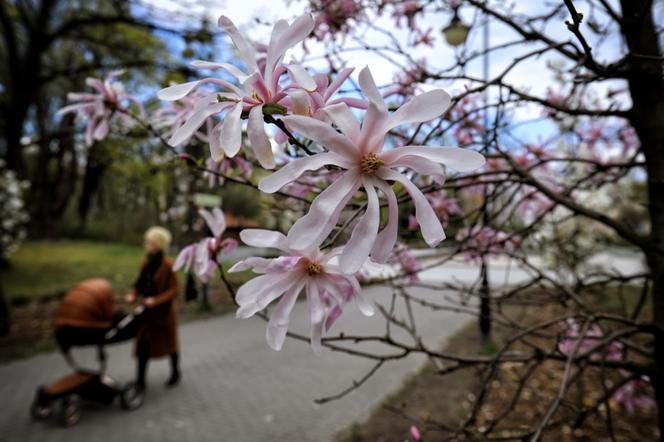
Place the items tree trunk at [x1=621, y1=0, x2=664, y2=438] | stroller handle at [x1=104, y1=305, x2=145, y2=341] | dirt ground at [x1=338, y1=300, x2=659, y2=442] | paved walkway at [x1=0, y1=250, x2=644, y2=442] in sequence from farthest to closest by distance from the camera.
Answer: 1. stroller handle at [x1=104, y1=305, x2=145, y2=341]
2. paved walkway at [x1=0, y1=250, x2=644, y2=442]
3. dirt ground at [x1=338, y1=300, x2=659, y2=442]
4. tree trunk at [x1=621, y1=0, x2=664, y2=438]

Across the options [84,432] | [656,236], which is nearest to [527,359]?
[656,236]

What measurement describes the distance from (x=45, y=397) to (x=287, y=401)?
2180mm

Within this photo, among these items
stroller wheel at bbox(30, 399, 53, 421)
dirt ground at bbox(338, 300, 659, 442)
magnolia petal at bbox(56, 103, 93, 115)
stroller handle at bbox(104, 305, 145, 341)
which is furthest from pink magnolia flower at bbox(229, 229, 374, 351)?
stroller wheel at bbox(30, 399, 53, 421)

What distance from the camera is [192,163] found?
3.94ft

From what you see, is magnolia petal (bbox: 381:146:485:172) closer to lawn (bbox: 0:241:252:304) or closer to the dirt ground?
the dirt ground

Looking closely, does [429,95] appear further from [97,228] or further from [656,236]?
[97,228]

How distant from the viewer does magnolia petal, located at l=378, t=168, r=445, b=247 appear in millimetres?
511

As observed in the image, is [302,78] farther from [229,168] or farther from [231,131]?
[229,168]

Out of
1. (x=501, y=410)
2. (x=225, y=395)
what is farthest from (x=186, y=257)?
(x=501, y=410)

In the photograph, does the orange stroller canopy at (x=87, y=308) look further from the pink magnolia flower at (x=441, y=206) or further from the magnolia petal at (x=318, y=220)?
the magnolia petal at (x=318, y=220)

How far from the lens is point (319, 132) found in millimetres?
508

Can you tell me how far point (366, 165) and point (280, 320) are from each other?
31cm

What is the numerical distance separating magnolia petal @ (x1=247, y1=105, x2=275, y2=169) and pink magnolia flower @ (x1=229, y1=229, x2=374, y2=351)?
14cm

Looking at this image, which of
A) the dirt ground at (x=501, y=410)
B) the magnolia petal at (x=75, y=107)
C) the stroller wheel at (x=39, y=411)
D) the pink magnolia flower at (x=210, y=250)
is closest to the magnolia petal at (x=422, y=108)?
the pink magnolia flower at (x=210, y=250)
